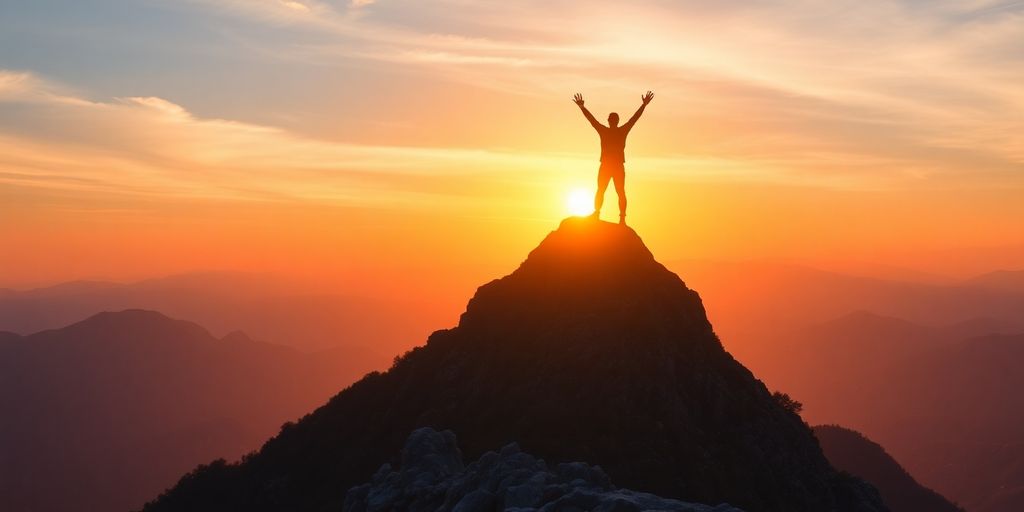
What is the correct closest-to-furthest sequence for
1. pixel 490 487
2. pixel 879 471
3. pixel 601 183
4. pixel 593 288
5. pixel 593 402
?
pixel 490 487 < pixel 593 402 < pixel 601 183 < pixel 593 288 < pixel 879 471

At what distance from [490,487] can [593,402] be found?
13103 millimetres

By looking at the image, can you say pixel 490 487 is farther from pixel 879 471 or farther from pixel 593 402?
pixel 879 471

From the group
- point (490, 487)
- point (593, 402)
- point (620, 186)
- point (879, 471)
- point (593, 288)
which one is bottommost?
point (879, 471)

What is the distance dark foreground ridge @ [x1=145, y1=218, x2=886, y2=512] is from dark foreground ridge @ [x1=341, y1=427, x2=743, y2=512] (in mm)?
6337

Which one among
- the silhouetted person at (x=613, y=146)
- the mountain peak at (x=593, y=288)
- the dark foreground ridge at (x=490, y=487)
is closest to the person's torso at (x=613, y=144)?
the silhouetted person at (x=613, y=146)

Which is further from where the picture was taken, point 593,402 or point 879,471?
point 879,471

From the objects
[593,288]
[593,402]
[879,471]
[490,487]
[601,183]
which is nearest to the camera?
[490,487]

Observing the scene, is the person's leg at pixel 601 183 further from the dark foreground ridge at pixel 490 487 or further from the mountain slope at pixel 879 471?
the mountain slope at pixel 879 471

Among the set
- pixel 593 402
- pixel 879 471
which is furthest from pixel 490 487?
pixel 879 471

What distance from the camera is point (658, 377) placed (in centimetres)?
3297

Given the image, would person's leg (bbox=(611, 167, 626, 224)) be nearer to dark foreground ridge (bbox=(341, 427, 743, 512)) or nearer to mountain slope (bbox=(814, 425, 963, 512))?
dark foreground ridge (bbox=(341, 427, 743, 512))

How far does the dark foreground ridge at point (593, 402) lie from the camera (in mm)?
30422

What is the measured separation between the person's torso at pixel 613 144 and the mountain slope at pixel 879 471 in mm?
71323

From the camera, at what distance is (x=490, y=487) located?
A: 19.5 metres
